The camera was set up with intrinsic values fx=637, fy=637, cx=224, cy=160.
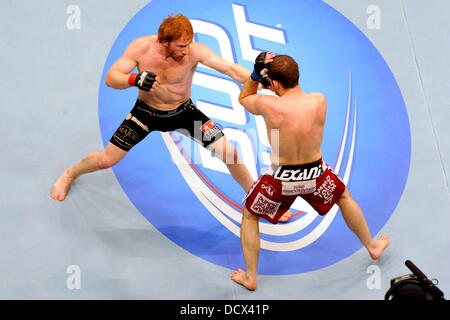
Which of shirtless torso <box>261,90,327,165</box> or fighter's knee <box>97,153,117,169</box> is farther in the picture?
fighter's knee <box>97,153,117,169</box>

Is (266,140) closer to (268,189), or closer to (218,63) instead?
(218,63)

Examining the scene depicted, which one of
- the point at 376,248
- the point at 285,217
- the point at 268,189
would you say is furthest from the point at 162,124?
the point at 376,248

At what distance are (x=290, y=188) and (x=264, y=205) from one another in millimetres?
245

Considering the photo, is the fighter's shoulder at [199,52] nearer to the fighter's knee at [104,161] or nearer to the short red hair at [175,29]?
the short red hair at [175,29]

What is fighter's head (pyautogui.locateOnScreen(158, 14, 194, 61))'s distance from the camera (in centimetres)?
475

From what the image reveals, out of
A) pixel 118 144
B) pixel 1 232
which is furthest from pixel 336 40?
pixel 1 232

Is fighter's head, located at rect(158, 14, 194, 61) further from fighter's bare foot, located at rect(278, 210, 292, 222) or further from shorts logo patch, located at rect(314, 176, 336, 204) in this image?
fighter's bare foot, located at rect(278, 210, 292, 222)

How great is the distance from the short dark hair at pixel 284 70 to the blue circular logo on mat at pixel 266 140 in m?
1.65

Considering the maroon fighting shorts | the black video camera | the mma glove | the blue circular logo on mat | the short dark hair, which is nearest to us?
the black video camera

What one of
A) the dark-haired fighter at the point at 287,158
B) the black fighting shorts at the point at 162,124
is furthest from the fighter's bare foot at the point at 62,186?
the dark-haired fighter at the point at 287,158

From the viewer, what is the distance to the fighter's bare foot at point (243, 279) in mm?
5074

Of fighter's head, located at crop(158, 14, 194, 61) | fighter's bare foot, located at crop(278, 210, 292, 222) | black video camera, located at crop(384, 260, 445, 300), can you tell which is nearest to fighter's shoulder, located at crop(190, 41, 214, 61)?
fighter's head, located at crop(158, 14, 194, 61)

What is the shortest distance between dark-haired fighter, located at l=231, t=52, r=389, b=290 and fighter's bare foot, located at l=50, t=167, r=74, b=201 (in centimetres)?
173

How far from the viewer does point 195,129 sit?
522cm
